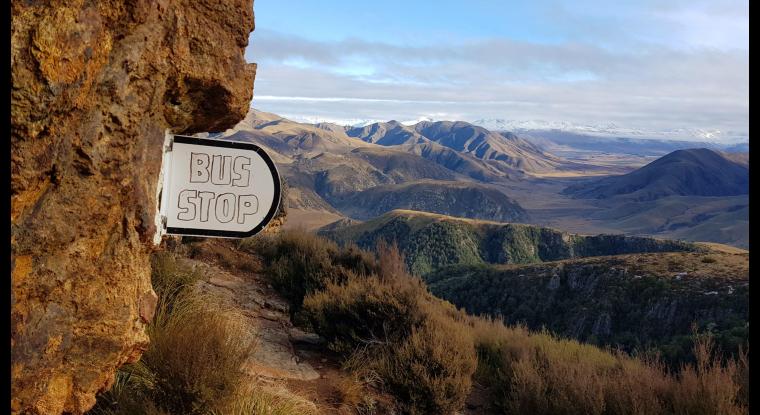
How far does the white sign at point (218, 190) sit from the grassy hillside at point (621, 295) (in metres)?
21.1

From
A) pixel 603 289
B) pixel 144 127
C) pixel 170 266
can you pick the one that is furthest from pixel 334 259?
pixel 603 289

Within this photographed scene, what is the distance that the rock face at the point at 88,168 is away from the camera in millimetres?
1925

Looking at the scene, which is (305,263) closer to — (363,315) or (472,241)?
(363,315)

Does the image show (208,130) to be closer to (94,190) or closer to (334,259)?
(94,190)

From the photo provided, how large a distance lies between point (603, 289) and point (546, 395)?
32.6 m

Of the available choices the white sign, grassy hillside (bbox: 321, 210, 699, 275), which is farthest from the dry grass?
grassy hillside (bbox: 321, 210, 699, 275)

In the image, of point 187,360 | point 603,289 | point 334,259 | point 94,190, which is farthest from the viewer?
point 603,289

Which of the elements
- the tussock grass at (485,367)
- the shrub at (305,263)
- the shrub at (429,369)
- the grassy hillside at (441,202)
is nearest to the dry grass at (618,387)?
the tussock grass at (485,367)

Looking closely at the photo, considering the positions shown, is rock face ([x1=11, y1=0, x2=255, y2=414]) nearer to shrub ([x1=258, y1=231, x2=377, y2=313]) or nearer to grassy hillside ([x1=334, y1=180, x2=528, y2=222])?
shrub ([x1=258, y1=231, x2=377, y2=313])

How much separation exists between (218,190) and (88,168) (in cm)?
Result: 52

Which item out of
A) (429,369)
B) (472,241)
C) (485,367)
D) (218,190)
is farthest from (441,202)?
(218,190)

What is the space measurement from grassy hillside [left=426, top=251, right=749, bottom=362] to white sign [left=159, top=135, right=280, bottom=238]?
21137 millimetres

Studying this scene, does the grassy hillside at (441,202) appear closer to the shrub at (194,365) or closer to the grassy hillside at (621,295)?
the grassy hillside at (621,295)

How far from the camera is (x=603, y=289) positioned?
35125 millimetres
